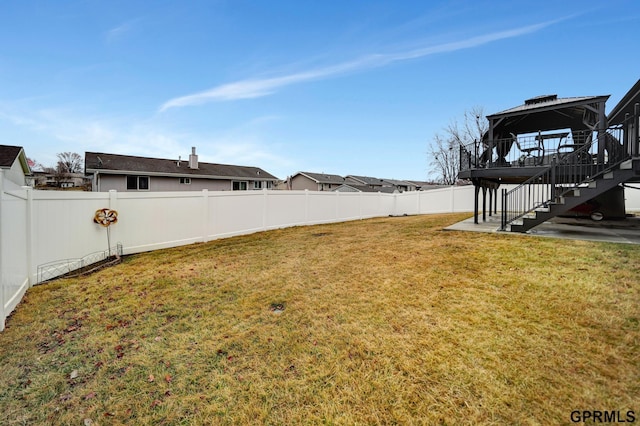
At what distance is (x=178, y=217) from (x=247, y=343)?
612 centimetres

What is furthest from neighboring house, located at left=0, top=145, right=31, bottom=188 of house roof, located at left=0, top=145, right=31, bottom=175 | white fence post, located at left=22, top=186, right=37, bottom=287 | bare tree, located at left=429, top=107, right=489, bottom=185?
bare tree, located at left=429, top=107, right=489, bottom=185

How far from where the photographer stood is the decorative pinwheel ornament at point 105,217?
20.8 ft

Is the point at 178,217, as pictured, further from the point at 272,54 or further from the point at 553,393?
the point at 272,54

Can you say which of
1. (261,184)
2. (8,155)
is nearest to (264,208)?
(8,155)

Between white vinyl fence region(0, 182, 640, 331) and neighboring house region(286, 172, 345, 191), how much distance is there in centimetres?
2270

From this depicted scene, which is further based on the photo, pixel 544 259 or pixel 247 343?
pixel 544 259

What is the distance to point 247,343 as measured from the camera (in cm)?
293

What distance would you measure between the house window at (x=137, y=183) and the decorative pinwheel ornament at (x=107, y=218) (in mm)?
15500

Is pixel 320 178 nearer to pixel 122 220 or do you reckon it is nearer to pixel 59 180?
pixel 122 220

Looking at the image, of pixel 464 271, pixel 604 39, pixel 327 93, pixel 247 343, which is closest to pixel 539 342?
pixel 464 271

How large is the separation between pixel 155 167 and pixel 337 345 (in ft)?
75.2

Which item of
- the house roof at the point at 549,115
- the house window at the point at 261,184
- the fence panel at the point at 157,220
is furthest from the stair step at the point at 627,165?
the house window at the point at 261,184

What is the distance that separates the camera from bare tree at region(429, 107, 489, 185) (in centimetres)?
3098

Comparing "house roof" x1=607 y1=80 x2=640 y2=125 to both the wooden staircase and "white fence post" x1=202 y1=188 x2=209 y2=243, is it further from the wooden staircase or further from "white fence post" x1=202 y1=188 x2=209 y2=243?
"white fence post" x1=202 y1=188 x2=209 y2=243
